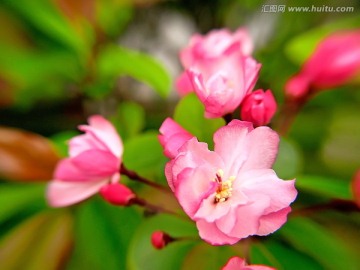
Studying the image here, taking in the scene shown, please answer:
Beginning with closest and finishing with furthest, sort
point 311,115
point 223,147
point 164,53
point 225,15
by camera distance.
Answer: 1. point 223,147
2. point 311,115
3. point 225,15
4. point 164,53

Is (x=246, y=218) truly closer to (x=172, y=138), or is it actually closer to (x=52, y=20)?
(x=172, y=138)

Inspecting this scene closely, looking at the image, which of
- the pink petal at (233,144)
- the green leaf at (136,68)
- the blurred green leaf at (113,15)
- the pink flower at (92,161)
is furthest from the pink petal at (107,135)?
the blurred green leaf at (113,15)

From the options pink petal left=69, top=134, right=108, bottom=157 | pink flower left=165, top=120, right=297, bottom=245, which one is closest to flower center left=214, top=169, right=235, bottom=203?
pink flower left=165, top=120, right=297, bottom=245

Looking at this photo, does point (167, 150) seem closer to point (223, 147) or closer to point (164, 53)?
point (223, 147)

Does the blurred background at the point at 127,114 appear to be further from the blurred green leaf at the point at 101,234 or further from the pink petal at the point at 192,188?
the pink petal at the point at 192,188

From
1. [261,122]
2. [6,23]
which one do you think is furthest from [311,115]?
[6,23]

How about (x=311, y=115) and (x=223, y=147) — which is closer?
(x=223, y=147)

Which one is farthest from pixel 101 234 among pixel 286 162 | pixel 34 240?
pixel 286 162
